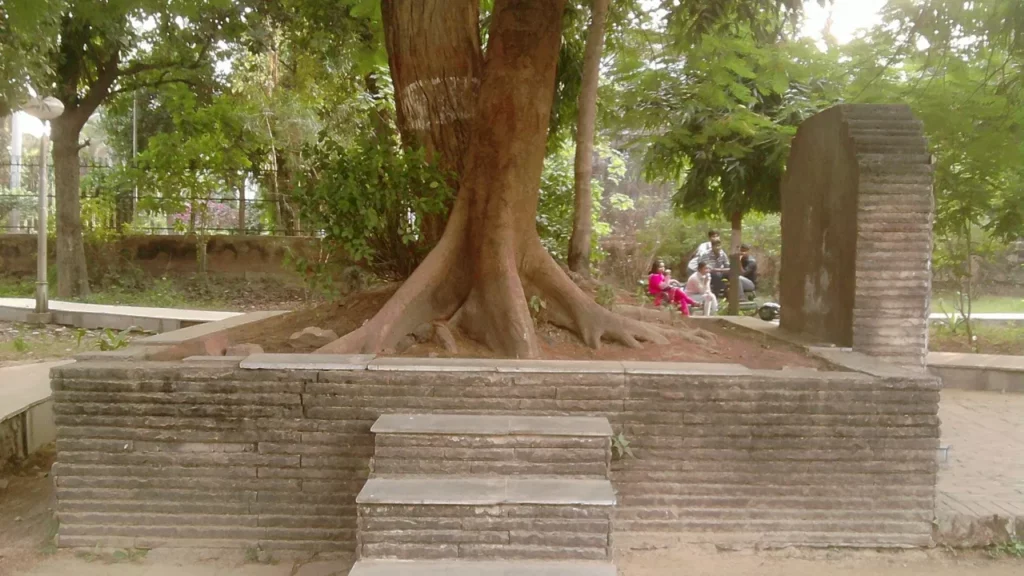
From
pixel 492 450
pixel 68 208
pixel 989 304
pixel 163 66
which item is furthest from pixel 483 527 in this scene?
pixel 989 304

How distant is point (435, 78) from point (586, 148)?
1.72 m

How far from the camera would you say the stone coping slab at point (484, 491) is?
10.9ft

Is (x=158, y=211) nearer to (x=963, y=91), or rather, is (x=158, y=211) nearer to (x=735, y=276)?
(x=735, y=276)

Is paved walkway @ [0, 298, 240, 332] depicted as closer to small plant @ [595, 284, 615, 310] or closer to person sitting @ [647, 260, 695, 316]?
person sitting @ [647, 260, 695, 316]

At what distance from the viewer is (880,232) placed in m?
4.86

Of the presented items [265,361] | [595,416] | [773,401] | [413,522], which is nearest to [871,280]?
[773,401]

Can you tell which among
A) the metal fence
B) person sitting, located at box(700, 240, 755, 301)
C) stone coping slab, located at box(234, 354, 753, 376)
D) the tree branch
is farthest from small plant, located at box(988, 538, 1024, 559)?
the tree branch

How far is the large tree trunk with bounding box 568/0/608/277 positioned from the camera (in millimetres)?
6680

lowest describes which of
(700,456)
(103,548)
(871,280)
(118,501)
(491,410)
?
(103,548)

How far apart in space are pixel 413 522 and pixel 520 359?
141cm

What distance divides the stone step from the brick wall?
2.71 meters

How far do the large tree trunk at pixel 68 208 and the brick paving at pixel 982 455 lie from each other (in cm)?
1417

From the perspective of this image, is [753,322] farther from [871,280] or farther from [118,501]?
[118,501]

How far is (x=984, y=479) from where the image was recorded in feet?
16.4
